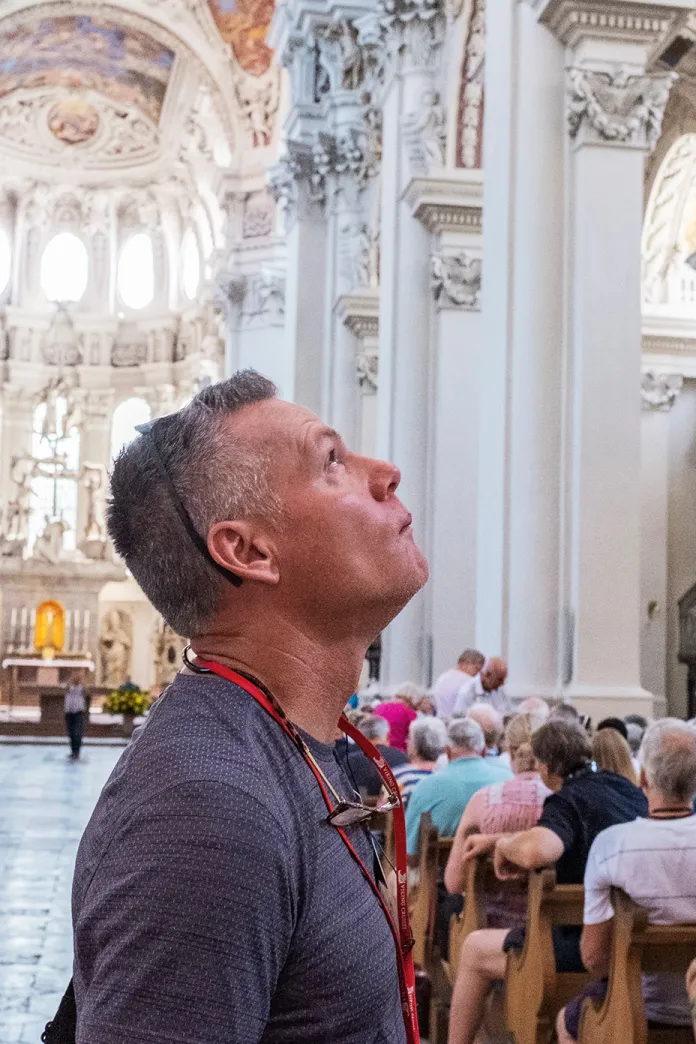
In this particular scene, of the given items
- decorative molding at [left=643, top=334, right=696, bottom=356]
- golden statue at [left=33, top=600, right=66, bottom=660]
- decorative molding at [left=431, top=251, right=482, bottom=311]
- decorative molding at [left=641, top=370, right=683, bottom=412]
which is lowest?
golden statue at [left=33, top=600, right=66, bottom=660]

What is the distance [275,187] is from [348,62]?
2.73 meters

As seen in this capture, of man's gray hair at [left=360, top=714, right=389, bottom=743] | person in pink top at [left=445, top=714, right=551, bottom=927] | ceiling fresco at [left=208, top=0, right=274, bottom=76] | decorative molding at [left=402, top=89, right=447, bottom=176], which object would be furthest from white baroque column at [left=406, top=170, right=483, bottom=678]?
ceiling fresco at [left=208, top=0, right=274, bottom=76]

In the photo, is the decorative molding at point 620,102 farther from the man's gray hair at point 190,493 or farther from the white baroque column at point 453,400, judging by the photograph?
the man's gray hair at point 190,493

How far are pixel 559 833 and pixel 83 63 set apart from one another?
35825mm

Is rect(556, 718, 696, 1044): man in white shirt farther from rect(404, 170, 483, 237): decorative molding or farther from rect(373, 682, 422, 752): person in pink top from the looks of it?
rect(404, 170, 483, 237): decorative molding

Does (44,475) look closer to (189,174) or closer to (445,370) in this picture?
(189,174)

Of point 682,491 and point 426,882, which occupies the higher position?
point 682,491

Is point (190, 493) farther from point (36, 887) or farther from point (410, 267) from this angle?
point (410, 267)

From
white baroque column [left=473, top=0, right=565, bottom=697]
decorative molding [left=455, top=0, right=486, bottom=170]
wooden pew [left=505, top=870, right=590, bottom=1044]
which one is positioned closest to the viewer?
wooden pew [left=505, top=870, right=590, bottom=1044]

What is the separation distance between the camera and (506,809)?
520 centimetres

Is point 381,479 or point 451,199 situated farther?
point 451,199

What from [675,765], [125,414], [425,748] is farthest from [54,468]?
[675,765]

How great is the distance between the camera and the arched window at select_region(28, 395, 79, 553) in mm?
38500

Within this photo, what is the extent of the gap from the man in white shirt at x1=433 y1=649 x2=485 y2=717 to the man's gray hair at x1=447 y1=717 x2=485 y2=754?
376 centimetres
